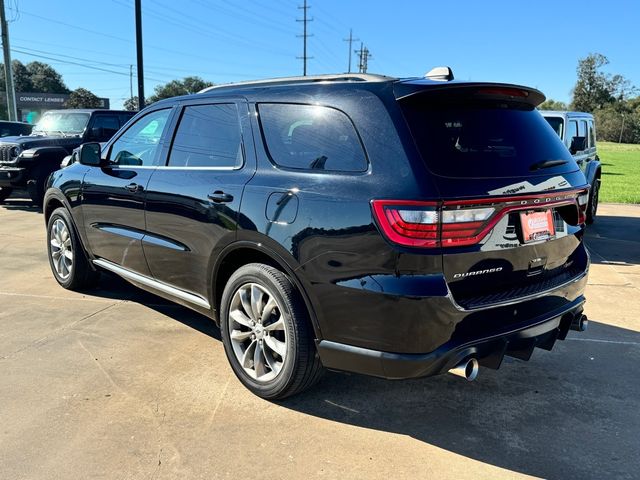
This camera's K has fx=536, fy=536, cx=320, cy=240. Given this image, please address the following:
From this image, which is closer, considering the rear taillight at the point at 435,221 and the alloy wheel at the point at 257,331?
the rear taillight at the point at 435,221

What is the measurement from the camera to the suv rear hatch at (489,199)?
2.50 m

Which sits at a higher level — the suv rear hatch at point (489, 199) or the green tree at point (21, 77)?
the green tree at point (21, 77)

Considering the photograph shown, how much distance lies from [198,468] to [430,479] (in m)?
1.12

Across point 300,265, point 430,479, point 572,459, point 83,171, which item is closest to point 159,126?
point 83,171

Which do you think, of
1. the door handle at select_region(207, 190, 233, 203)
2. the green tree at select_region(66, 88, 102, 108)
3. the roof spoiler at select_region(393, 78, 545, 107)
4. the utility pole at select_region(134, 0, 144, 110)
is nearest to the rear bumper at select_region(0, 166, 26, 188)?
the utility pole at select_region(134, 0, 144, 110)

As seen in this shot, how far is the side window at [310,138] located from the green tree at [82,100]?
82332 mm

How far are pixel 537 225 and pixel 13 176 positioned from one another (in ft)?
34.6

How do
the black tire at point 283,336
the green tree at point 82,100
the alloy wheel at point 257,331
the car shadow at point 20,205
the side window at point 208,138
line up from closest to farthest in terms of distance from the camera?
the black tire at point 283,336, the alloy wheel at point 257,331, the side window at point 208,138, the car shadow at point 20,205, the green tree at point 82,100

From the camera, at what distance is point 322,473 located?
8.48 ft

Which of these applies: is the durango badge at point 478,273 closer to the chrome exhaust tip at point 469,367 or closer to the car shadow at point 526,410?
the chrome exhaust tip at point 469,367

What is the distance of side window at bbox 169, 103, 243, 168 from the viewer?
3475 mm

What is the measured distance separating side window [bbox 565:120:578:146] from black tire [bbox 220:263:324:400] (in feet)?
23.4

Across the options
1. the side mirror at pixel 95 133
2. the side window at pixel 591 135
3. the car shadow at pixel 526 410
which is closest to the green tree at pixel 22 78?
the side mirror at pixel 95 133

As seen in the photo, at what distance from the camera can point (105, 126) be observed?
11.8 metres
